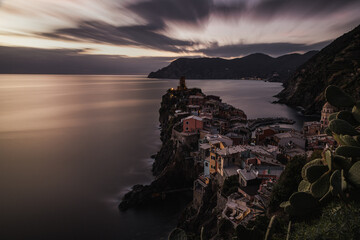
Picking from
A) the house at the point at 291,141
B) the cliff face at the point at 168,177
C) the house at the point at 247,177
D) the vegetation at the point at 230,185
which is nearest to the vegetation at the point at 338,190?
the house at the point at 247,177

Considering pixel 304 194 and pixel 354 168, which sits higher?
pixel 354 168

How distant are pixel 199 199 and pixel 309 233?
14684 mm

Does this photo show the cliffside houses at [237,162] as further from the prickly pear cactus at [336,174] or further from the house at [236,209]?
the prickly pear cactus at [336,174]

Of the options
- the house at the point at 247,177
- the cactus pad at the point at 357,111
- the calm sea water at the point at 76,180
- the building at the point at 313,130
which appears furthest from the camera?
the building at the point at 313,130

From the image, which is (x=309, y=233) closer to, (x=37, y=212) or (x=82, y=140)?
(x=37, y=212)

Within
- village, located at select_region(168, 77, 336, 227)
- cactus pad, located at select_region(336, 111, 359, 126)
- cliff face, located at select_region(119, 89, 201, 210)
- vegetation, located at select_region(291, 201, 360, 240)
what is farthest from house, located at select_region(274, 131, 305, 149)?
vegetation, located at select_region(291, 201, 360, 240)

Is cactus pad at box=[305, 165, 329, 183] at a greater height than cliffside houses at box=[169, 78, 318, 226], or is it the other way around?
cactus pad at box=[305, 165, 329, 183]

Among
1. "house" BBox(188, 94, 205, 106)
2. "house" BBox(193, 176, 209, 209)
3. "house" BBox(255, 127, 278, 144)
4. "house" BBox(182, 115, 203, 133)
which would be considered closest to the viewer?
"house" BBox(193, 176, 209, 209)

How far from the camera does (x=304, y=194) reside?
4.91m

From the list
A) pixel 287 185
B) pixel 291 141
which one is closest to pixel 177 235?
pixel 287 185

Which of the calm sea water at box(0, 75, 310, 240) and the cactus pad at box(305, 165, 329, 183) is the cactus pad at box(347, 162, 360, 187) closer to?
the cactus pad at box(305, 165, 329, 183)

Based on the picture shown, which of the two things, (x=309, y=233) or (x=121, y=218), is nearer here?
(x=309, y=233)

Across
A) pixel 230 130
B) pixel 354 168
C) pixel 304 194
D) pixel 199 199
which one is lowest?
pixel 199 199

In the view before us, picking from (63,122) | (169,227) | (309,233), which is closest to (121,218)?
(169,227)
